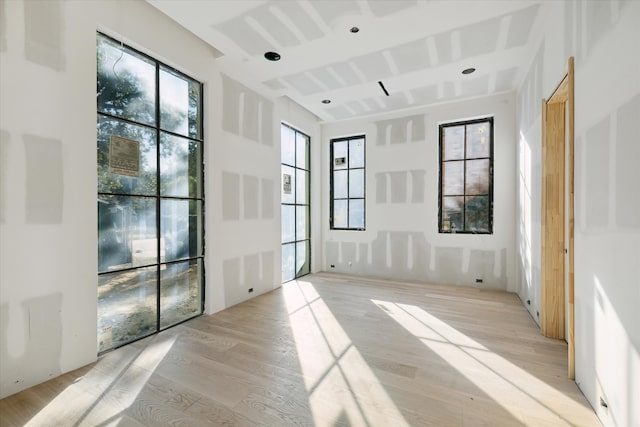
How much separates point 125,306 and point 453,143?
5.23m

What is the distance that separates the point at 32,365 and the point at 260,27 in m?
3.41

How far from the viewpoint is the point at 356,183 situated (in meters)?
5.72

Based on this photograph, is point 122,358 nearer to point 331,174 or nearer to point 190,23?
point 190,23

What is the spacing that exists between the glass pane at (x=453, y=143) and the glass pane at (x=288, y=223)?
2.94 meters

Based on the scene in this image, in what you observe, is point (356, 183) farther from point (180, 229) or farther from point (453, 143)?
point (180, 229)

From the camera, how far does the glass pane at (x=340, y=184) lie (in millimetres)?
5855

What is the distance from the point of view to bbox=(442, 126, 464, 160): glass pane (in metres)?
4.82

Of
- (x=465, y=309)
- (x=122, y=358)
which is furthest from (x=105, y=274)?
(x=465, y=309)

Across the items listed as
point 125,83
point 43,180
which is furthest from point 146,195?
point 125,83

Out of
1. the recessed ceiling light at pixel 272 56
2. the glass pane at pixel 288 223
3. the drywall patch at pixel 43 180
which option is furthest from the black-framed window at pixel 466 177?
the drywall patch at pixel 43 180

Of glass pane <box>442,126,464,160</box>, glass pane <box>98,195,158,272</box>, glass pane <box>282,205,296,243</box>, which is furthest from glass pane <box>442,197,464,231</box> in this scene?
glass pane <box>98,195,158,272</box>

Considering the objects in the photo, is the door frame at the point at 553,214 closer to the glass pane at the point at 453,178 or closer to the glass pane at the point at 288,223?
the glass pane at the point at 453,178

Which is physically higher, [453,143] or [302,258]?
[453,143]

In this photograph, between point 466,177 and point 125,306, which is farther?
point 466,177
